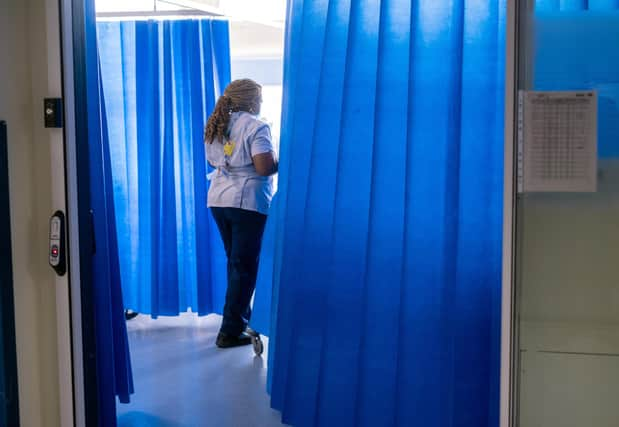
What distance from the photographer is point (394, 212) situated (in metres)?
2.19

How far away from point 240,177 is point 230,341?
867mm

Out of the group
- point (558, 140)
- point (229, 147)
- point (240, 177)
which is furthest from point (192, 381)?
point (558, 140)

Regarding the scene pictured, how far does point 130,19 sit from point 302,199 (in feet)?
6.75

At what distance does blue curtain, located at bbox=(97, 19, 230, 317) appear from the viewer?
379cm

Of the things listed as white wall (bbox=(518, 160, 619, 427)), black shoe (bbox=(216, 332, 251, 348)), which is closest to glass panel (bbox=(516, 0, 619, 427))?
white wall (bbox=(518, 160, 619, 427))

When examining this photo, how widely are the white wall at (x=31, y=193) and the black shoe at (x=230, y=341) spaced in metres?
1.57

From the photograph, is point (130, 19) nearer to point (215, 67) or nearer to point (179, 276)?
point (215, 67)

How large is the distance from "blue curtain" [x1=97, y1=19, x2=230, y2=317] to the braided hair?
44 centimetres

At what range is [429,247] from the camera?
2.14 meters

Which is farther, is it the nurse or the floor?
the nurse

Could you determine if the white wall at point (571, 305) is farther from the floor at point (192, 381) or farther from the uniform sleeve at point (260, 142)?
the uniform sleeve at point (260, 142)

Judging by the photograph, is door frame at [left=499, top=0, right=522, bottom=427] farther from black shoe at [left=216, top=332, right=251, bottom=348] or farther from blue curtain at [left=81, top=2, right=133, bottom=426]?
black shoe at [left=216, top=332, right=251, bottom=348]

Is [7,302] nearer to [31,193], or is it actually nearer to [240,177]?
[31,193]

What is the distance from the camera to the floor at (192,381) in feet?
8.89
